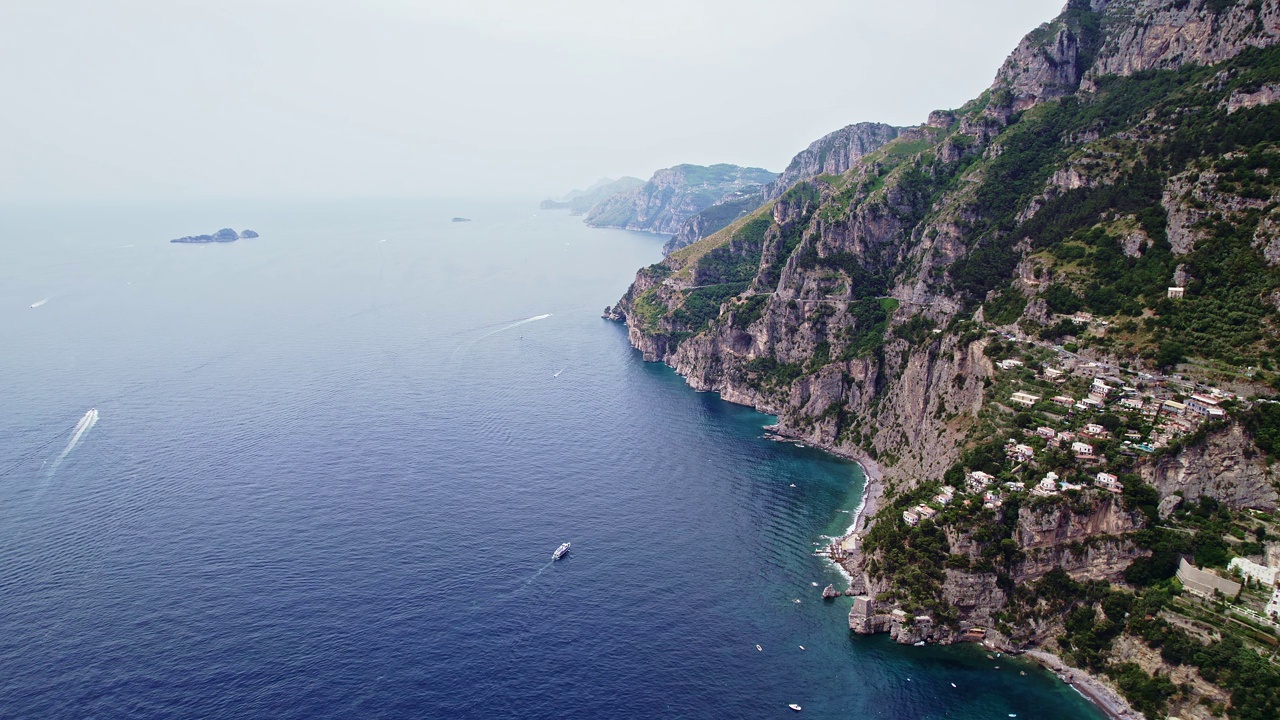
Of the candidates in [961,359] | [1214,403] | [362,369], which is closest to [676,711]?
[1214,403]

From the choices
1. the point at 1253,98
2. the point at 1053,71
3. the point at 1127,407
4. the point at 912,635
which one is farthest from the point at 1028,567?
the point at 1053,71

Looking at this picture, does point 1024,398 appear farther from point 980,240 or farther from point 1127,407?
point 980,240

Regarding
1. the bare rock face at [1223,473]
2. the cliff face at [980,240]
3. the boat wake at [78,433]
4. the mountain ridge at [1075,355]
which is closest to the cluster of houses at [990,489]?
the mountain ridge at [1075,355]

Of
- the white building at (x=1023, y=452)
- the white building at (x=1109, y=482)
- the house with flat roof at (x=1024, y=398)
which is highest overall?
the house with flat roof at (x=1024, y=398)

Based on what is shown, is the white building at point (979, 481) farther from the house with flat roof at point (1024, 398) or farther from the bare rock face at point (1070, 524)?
the house with flat roof at point (1024, 398)

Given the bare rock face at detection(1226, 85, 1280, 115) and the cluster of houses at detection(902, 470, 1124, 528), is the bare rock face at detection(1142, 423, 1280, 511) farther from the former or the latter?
the bare rock face at detection(1226, 85, 1280, 115)
